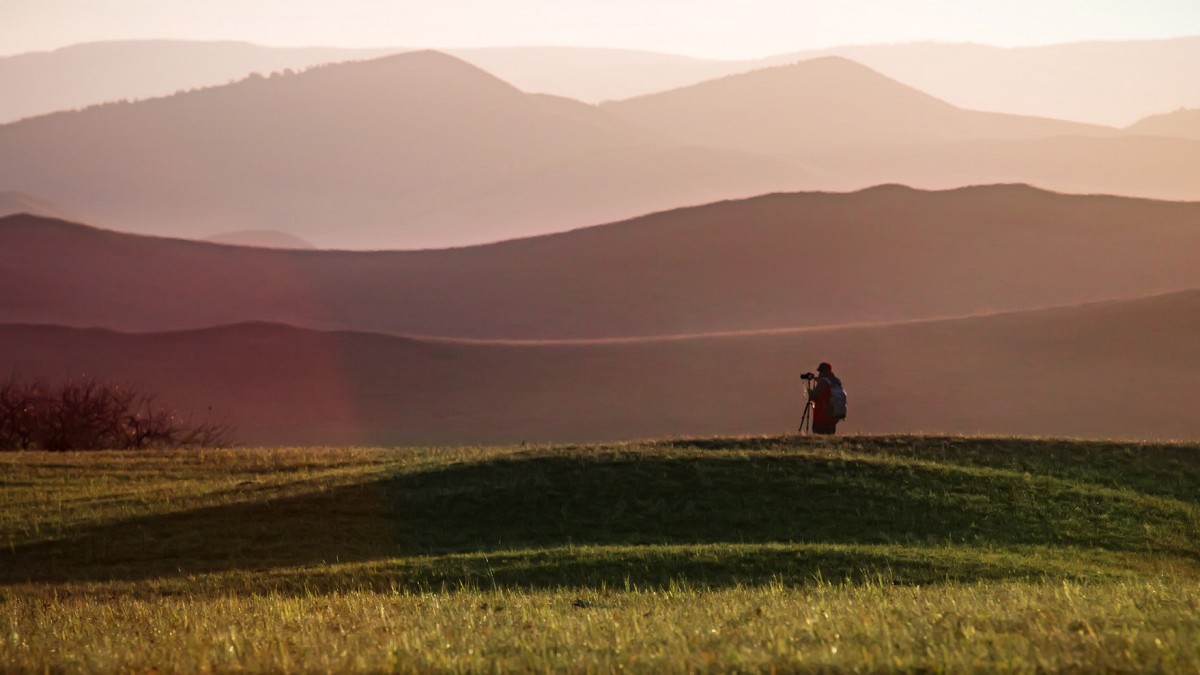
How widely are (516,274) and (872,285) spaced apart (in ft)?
84.9

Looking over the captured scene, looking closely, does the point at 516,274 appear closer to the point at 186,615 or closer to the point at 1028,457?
the point at 1028,457

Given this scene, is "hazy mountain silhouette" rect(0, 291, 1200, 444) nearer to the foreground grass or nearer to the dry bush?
the dry bush

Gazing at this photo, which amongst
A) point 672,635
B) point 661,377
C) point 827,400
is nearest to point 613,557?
point 672,635

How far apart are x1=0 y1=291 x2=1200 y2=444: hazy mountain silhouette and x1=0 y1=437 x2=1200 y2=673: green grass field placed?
98.4 ft

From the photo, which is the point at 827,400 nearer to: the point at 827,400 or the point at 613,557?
the point at 827,400

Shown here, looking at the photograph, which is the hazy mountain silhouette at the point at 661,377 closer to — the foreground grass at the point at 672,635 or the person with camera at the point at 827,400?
the person with camera at the point at 827,400

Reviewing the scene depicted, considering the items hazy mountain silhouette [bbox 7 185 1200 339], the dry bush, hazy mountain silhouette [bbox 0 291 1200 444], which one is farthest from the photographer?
hazy mountain silhouette [bbox 7 185 1200 339]

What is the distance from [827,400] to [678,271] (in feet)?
239

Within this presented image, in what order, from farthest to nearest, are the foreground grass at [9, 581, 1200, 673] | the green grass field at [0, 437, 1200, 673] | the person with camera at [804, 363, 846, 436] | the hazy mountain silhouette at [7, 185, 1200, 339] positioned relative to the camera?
the hazy mountain silhouette at [7, 185, 1200, 339] → the person with camera at [804, 363, 846, 436] → the green grass field at [0, 437, 1200, 673] → the foreground grass at [9, 581, 1200, 673]

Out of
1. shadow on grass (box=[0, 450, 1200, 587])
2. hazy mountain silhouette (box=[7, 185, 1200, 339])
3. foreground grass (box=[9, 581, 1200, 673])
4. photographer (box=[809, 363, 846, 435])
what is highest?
hazy mountain silhouette (box=[7, 185, 1200, 339])

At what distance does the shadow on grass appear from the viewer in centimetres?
1678

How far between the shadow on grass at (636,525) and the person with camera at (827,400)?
2522 millimetres

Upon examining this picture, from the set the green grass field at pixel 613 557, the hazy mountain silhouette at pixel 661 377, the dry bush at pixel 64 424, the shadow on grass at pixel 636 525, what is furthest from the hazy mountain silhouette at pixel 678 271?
the shadow on grass at pixel 636 525

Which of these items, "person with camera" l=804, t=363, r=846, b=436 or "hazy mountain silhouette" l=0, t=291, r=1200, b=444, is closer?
"person with camera" l=804, t=363, r=846, b=436
